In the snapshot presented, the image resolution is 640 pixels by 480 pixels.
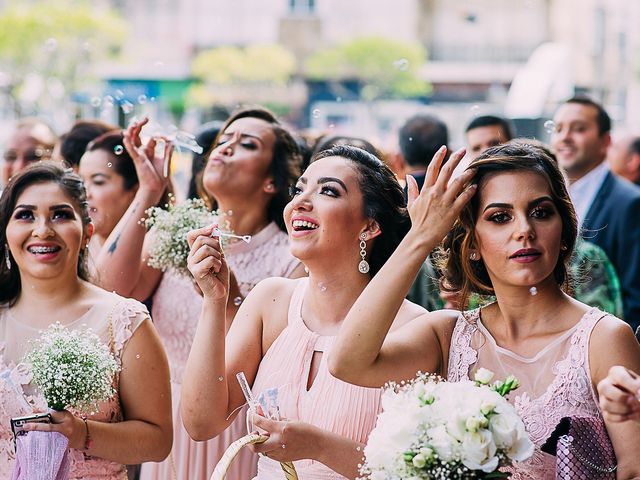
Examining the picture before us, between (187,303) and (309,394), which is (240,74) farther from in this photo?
(309,394)

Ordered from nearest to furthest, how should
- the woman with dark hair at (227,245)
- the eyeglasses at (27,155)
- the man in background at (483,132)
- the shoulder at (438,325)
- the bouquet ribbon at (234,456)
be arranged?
the bouquet ribbon at (234,456)
the shoulder at (438,325)
the woman with dark hair at (227,245)
the man in background at (483,132)
the eyeglasses at (27,155)

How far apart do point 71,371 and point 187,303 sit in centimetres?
162

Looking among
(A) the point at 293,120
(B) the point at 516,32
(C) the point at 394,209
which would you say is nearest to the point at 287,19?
(A) the point at 293,120

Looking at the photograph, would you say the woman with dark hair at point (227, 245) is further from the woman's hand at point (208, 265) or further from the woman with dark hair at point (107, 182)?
the woman's hand at point (208, 265)

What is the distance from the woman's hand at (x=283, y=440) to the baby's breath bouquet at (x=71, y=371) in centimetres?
57

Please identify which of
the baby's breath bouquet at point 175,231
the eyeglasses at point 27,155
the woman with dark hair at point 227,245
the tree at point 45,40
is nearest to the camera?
the baby's breath bouquet at point 175,231

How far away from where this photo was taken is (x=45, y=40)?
27922 mm

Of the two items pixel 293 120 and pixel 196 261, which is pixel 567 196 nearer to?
pixel 196 261

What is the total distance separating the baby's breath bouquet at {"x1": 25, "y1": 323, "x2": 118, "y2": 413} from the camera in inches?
119

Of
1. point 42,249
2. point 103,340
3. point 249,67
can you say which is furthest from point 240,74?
point 103,340

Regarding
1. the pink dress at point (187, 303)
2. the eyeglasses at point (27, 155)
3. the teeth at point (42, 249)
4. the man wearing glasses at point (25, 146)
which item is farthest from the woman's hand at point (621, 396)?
the man wearing glasses at point (25, 146)

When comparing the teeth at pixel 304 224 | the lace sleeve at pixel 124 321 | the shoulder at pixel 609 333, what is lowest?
the lace sleeve at pixel 124 321

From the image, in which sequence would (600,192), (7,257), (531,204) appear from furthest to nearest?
(600,192), (7,257), (531,204)

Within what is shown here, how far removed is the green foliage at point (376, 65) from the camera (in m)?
31.2
